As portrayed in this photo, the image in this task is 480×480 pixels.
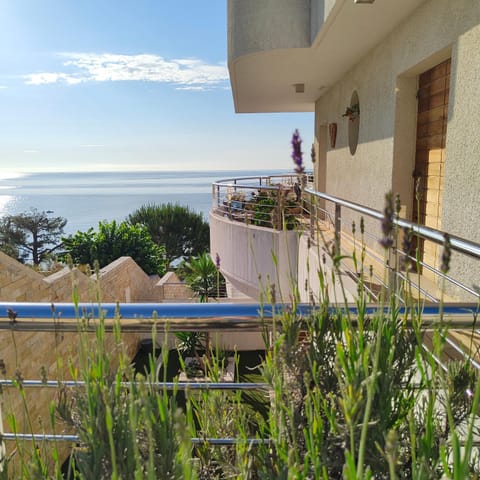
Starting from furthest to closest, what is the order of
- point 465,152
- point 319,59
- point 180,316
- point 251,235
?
point 251,235 → point 319,59 → point 465,152 → point 180,316

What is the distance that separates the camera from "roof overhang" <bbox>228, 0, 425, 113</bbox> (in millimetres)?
4555

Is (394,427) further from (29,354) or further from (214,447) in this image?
(29,354)

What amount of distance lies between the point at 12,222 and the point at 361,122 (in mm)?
31054

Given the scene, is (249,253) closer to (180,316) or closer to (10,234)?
(180,316)

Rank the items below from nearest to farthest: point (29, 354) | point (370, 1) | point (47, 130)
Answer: point (370, 1) → point (29, 354) → point (47, 130)

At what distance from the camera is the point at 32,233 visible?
32.2 metres

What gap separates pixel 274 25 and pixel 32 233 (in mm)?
30856

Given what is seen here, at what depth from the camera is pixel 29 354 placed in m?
5.55

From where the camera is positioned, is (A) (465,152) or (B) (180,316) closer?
(B) (180,316)

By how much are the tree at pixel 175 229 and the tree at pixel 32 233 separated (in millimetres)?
8218

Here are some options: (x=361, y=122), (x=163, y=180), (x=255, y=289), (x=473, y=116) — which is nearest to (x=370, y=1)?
(x=473, y=116)

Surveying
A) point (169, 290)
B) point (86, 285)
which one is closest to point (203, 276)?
point (169, 290)

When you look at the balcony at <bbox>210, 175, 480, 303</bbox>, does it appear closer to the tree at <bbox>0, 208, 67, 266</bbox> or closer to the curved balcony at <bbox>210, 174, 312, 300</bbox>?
the curved balcony at <bbox>210, 174, 312, 300</bbox>

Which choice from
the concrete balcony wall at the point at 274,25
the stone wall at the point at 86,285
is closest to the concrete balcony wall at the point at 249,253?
the stone wall at the point at 86,285
